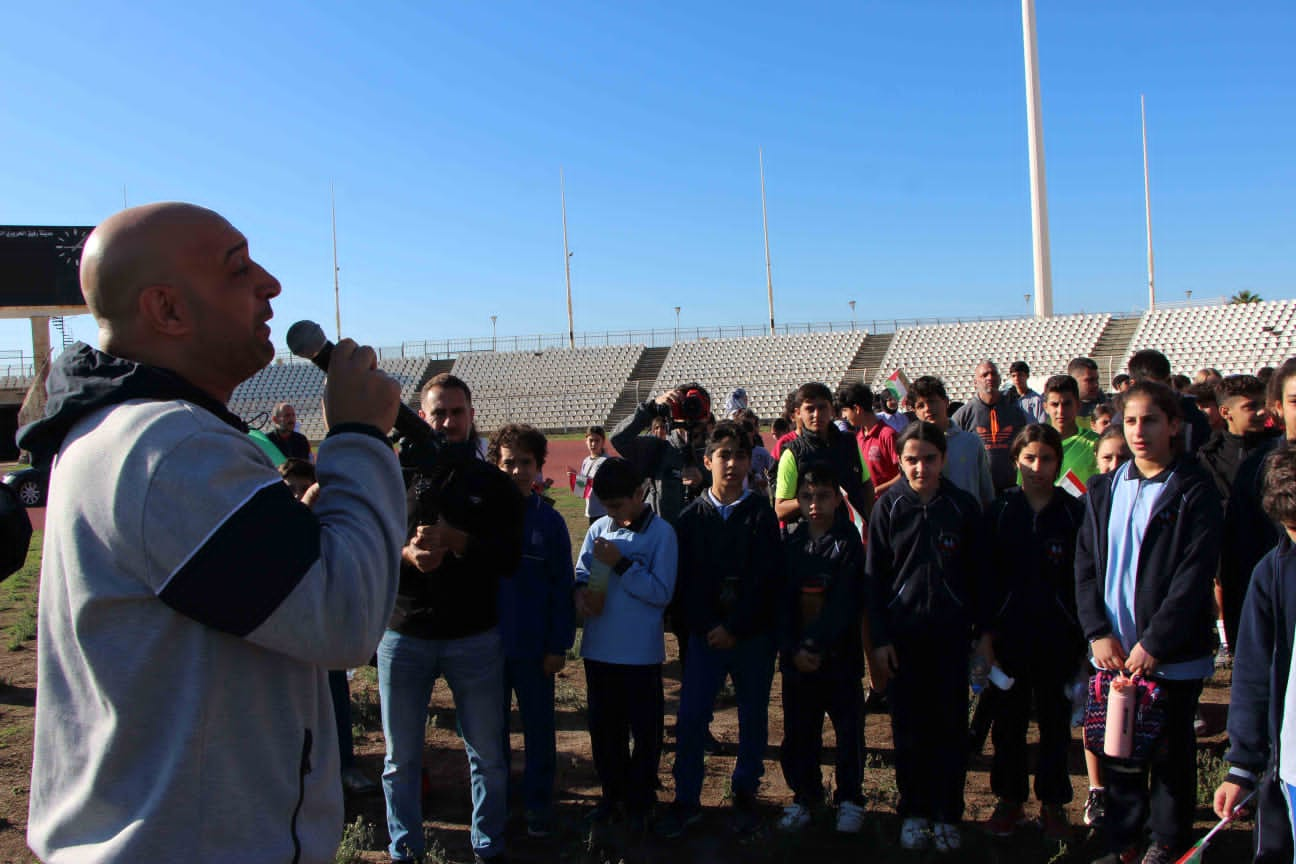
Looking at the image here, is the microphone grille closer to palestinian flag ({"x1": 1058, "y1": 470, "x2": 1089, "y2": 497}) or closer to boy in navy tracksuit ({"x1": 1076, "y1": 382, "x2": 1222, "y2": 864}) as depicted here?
boy in navy tracksuit ({"x1": 1076, "y1": 382, "x2": 1222, "y2": 864})

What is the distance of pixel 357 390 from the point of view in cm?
146

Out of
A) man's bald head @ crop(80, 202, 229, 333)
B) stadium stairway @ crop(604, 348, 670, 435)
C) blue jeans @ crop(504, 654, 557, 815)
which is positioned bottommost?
blue jeans @ crop(504, 654, 557, 815)

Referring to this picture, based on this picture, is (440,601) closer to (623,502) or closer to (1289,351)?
(623,502)

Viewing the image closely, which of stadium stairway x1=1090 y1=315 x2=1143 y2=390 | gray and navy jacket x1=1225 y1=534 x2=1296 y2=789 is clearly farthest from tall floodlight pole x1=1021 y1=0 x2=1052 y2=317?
gray and navy jacket x1=1225 y1=534 x2=1296 y2=789

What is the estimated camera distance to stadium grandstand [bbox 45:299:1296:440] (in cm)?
3131

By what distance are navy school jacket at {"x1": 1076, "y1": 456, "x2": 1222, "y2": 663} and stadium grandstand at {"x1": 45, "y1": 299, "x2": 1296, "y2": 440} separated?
27.9m

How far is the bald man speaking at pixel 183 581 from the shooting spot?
122 cm

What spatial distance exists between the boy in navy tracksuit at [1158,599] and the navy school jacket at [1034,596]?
1.31 ft

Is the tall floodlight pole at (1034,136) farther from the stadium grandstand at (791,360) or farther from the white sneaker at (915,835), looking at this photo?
the white sneaker at (915,835)

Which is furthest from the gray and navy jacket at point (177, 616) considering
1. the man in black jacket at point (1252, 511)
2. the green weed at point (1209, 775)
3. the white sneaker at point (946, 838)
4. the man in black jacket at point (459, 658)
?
the green weed at point (1209, 775)

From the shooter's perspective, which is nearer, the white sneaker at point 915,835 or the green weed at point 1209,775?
the white sneaker at point 915,835

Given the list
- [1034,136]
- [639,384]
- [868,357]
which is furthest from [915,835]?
[639,384]

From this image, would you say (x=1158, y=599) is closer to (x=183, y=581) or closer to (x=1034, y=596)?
(x=1034, y=596)

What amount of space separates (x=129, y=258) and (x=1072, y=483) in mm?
5134
